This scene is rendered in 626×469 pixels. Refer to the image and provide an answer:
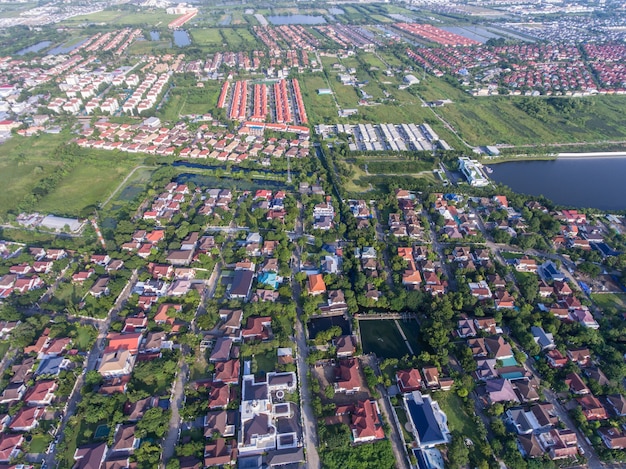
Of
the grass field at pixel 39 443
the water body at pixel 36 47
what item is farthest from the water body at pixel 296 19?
the grass field at pixel 39 443

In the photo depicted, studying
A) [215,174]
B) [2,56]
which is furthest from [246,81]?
[2,56]

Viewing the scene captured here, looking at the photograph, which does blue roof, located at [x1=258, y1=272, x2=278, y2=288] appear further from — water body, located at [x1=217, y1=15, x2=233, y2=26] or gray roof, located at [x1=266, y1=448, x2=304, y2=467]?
water body, located at [x1=217, y1=15, x2=233, y2=26]

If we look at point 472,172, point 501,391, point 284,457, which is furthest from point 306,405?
point 472,172

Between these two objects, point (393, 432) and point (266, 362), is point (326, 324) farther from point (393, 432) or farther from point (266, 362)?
point (393, 432)

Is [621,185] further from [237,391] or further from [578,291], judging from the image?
[237,391]

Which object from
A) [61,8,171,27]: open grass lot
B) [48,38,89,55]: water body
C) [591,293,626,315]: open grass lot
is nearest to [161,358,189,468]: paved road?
[591,293,626,315]: open grass lot

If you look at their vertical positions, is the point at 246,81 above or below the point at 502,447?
above
